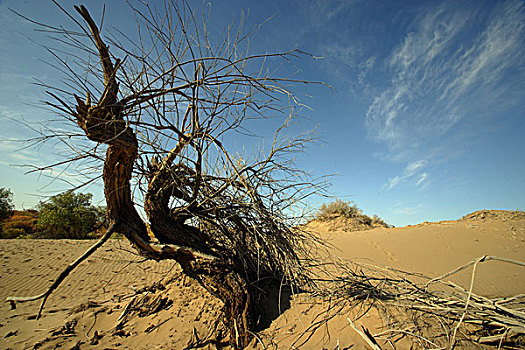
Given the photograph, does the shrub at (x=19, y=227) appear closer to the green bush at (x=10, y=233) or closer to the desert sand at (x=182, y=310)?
the green bush at (x=10, y=233)

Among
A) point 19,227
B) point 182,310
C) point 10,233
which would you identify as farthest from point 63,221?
point 182,310

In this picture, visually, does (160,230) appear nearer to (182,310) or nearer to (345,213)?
(182,310)

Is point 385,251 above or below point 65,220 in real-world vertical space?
below

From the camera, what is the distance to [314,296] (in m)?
3.15

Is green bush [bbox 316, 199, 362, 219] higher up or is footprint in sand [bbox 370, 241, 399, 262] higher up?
green bush [bbox 316, 199, 362, 219]

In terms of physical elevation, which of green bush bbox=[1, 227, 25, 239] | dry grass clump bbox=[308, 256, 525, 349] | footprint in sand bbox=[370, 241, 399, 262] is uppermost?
green bush bbox=[1, 227, 25, 239]

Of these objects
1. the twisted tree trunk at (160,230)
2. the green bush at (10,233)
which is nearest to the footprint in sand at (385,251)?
the twisted tree trunk at (160,230)

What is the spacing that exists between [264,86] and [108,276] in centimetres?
855

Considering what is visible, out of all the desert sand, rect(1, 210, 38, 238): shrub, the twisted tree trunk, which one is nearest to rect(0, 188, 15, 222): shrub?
rect(1, 210, 38, 238): shrub

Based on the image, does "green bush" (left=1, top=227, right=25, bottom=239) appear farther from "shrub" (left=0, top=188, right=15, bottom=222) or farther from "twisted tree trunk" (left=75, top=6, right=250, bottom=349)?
"twisted tree trunk" (left=75, top=6, right=250, bottom=349)

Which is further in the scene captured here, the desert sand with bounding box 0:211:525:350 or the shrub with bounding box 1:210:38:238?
the shrub with bounding box 1:210:38:238

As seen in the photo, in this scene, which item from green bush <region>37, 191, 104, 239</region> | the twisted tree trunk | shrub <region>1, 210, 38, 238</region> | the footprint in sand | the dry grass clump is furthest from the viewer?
shrub <region>1, 210, 38, 238</region>

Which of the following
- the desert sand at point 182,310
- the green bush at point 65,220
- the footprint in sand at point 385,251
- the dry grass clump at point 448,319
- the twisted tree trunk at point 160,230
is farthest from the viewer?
the green bush at point 65,220

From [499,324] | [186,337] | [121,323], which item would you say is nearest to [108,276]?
[121,323]
